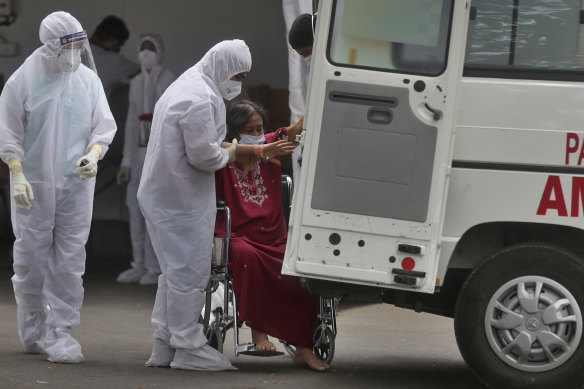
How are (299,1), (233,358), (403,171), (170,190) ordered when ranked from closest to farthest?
(403,171), (170,190), (233,358), (299,1)

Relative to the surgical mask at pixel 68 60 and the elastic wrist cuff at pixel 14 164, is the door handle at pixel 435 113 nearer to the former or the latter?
the surgical mask at pixel 68 60

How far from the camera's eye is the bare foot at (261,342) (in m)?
6.90

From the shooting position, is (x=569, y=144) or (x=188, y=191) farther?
(x=188, y=191)

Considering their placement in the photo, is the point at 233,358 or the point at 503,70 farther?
the point at 233,358

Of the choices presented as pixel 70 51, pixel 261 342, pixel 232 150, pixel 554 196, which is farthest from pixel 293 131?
pixel 554 196

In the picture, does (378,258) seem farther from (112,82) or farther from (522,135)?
(112,82)

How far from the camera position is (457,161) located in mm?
6027

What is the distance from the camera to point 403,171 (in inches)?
233

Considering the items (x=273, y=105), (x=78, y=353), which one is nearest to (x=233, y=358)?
(x=78, y=353)

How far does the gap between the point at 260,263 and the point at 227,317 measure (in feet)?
1.12

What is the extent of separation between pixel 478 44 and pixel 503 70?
0.18m

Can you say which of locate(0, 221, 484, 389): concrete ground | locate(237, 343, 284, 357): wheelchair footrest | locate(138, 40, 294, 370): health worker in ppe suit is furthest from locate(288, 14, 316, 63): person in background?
locate(0, 221, 484, 389): concrete ground

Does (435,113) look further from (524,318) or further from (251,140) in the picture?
(251,140)

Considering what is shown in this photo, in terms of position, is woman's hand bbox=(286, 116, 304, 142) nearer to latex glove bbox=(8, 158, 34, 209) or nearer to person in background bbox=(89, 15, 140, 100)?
latex glove bbox=(8, 158, 34, 209)
